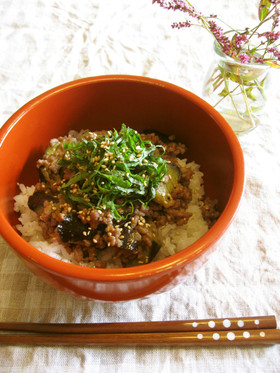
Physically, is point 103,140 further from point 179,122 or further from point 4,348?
point 4,348

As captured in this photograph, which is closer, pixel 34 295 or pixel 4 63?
pixel 34 295

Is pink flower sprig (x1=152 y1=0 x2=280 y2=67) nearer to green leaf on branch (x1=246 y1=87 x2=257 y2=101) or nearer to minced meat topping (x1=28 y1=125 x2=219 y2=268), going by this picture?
green leaf on branch (x1=246 y1=87 x2=257 y2=101)

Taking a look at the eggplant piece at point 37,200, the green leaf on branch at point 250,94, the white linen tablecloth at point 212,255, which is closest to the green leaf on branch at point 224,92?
the green leaf on branch at point 250,94

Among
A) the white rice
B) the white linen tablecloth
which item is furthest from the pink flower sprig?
the white rice

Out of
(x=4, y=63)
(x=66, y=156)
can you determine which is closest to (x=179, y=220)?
(x=66, y=156)

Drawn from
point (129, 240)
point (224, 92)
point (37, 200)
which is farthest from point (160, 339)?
point (224, 92)

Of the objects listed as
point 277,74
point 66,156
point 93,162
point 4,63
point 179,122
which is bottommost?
point 4,63
